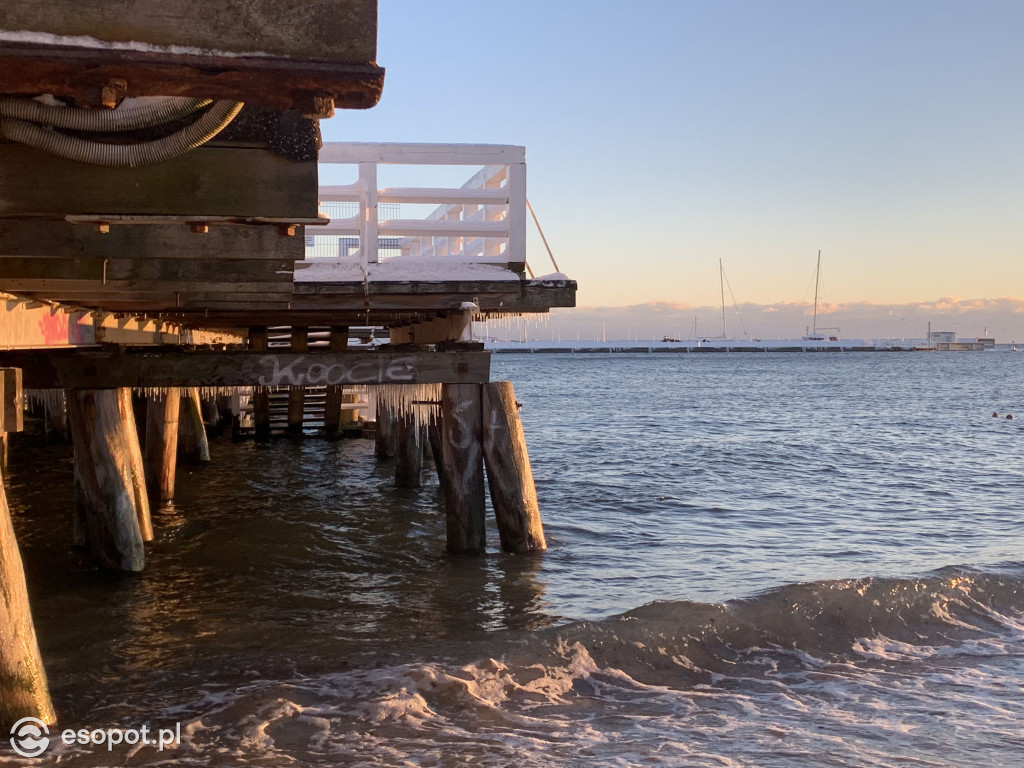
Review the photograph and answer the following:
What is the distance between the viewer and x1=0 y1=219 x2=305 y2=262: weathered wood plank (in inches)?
204

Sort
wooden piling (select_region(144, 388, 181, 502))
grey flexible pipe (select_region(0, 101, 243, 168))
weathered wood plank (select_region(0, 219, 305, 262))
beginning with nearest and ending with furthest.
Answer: grey flexible pipe (select_region(0, 101, 243, 168))
weathered wood plank (select_region(0, 219, 305, 262))
wooden piling (select_region(144, 388, 181, 502))

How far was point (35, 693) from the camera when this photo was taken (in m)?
5.82

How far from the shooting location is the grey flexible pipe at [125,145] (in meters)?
3.16

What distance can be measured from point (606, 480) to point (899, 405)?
39564 millimetres

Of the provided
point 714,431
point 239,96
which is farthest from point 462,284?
point 714,431

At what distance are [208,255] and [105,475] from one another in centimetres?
574

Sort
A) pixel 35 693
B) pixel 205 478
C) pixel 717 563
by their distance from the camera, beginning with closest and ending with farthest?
pixel 35 693
pixel 717 563
pixel 205 478

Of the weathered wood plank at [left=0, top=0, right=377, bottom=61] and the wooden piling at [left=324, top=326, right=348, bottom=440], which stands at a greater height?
the weathered wood plank at [left=0, top=0, right=377, bottom=61]

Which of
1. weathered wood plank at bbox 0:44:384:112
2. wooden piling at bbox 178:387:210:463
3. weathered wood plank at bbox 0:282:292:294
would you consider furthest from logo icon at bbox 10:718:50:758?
wooden piling at bbox 178:387:210:463

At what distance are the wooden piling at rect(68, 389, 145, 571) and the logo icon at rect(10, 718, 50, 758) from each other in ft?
14.8

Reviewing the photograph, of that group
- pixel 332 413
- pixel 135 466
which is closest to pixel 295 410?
pixel 332 413

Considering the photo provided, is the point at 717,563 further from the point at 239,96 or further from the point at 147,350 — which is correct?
the point at 239,96

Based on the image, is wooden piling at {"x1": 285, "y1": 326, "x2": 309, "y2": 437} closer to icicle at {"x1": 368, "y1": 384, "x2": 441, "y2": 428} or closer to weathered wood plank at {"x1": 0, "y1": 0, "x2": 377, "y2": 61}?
icicle at {"x1": 368, "y1": 384, "x2": 441, "y2": 428}

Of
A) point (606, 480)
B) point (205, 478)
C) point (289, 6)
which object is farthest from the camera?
point (606, 480)
